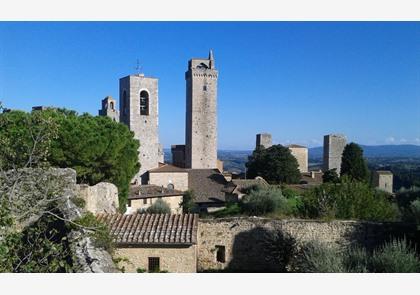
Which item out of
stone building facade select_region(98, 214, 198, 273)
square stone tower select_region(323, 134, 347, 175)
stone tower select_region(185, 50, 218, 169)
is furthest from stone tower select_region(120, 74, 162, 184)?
stone building facade select_region(98, 214, 198, 273)

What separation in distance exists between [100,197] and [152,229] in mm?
2111

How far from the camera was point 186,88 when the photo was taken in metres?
49.3

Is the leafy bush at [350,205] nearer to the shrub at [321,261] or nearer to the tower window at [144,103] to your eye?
the shrub at [321,261]

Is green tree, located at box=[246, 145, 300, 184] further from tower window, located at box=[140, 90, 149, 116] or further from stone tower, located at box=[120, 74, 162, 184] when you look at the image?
tower window, located at box=[140, 90, 149, 116]

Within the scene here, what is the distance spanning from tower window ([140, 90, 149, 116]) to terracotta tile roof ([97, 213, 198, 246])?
3102cm

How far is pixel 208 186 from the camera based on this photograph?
34.9 meters

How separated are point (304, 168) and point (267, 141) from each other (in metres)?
6.62

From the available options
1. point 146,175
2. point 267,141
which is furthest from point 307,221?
point 267,141

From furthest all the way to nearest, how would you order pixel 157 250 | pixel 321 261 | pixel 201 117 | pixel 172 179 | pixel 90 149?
1. pixel 201 117
2. pixel 172 179
3. pixel 90 149
4. pixel 157 250
5. pixel 321 261

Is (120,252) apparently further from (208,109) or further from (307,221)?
(208,109)

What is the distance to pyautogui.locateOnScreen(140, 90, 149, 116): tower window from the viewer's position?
4075cm

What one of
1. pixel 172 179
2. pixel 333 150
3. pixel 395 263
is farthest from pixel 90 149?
pixel 333 150

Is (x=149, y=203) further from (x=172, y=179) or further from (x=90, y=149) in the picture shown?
(x=90, y=149)

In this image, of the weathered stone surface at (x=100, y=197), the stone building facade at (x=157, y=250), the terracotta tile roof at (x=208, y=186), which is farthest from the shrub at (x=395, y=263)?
the terracotta tile roof at (x=208, y=186)
